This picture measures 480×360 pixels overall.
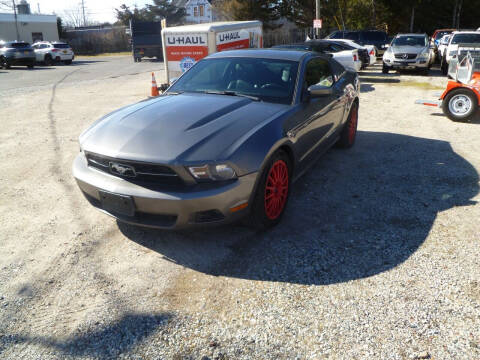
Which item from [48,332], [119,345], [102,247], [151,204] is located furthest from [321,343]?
[102,247]

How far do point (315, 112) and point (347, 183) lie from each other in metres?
1.08

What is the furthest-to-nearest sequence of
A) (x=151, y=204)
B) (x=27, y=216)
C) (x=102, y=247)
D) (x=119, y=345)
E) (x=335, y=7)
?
(x=335, y=7) → (x=27, y=216) → (x=102, y=247) → (x=151, y=204) → (x=119, y=345)

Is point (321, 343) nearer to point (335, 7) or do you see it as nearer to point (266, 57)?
point (266, 57)

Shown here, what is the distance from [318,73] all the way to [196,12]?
57985 millimetres

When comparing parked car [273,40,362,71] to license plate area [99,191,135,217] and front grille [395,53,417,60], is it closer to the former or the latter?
front grille [395,53,417,60]

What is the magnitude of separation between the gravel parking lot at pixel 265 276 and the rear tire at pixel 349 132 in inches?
31.9

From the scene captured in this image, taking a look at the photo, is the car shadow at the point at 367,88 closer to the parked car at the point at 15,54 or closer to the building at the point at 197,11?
the parked car at the point at 15,54

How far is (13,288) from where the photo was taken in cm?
299

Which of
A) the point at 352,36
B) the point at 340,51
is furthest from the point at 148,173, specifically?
the point at 352,36

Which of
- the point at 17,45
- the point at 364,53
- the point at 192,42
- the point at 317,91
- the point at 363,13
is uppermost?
the point at 363,13

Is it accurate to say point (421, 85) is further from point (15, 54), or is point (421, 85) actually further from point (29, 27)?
point (29, 27)

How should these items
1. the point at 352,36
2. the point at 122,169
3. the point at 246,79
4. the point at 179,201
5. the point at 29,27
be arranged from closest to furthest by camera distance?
the point at 179,201
the point at 122,169
the point at 246,79
the point at 352,36
the point at 29,27

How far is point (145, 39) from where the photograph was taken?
29328 millimetres

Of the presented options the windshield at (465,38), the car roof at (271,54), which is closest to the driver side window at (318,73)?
the car roof at (271,54)
